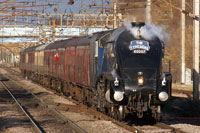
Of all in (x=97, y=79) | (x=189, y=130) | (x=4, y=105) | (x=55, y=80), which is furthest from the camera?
(x=55, y=80)

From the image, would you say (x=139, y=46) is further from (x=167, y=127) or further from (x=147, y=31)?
(x=167, y=127)

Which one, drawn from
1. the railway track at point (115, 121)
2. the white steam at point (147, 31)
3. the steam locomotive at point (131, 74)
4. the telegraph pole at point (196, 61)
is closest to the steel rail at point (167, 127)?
the railway track at point (115, 121)

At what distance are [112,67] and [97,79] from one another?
1.94m

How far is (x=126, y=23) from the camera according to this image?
13562 mm

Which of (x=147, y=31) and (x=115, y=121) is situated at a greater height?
(x=147, y=31)

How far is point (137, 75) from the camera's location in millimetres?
12727

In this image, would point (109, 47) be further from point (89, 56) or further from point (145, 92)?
point (89, 56)

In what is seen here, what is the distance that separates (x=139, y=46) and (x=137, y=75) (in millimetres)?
980

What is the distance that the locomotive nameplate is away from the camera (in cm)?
1292

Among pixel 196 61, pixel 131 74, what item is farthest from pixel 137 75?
pixel 196 61

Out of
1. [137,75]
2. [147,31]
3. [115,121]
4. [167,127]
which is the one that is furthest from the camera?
[115,121]

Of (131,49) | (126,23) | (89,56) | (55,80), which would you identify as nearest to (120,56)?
(131,49)

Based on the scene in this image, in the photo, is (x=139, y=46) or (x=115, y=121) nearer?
(x=139, y=46)

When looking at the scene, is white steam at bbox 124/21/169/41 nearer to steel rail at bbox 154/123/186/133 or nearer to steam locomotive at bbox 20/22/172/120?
steam locomotive at bbox 20/22/172/120
